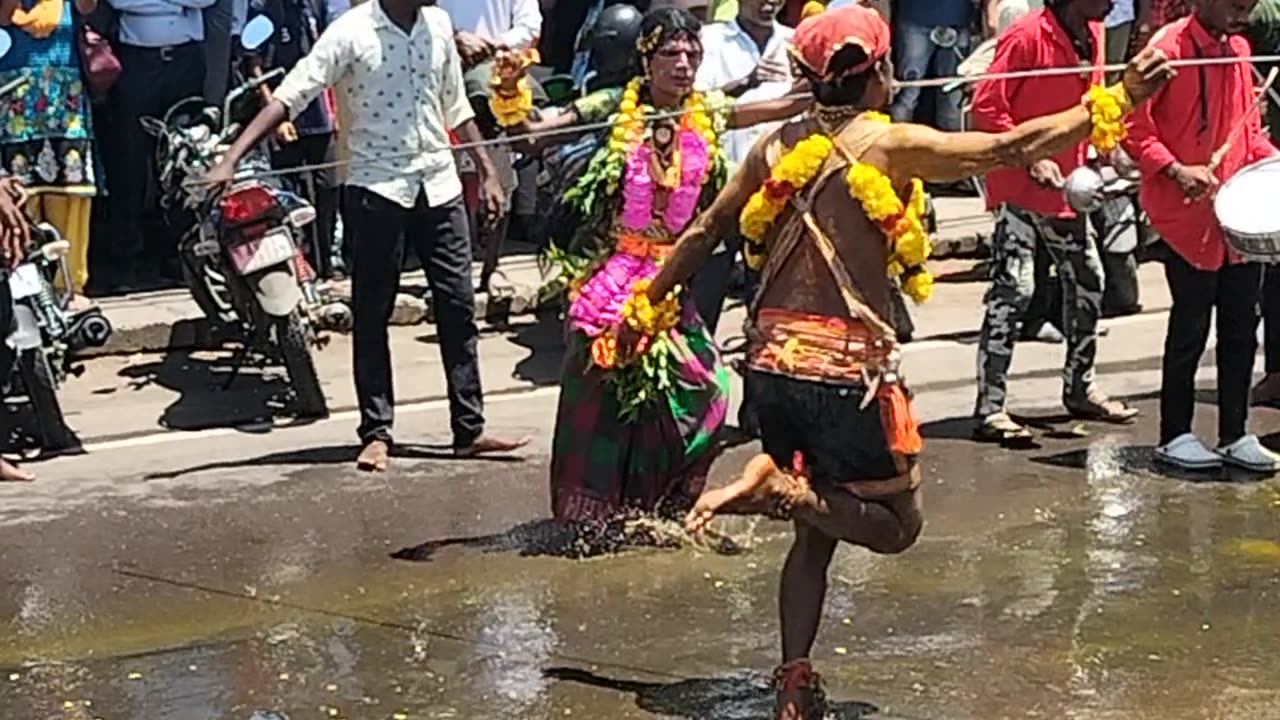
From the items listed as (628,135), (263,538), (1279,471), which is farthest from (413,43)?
(1279,471)

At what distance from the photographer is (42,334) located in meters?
9.57

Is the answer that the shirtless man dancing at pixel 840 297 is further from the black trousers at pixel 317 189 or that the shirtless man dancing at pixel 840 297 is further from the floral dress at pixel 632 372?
the black trousers at pixel 317 189

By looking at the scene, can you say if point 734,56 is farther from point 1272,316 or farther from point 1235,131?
point 1272,316

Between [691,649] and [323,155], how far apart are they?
5.92m

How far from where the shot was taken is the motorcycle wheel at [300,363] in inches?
396

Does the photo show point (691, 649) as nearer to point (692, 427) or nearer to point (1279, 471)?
point (692, 427)

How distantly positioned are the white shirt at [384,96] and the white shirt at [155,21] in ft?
8.50

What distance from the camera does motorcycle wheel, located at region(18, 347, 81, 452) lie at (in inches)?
368

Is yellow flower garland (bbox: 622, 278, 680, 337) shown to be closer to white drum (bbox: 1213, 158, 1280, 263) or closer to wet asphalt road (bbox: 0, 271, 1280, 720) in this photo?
wet asphalt road (bbox: 0, 271, 1280, 720)

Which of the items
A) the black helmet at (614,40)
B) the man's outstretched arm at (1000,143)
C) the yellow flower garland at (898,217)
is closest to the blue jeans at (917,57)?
the black helmet at (614,40)

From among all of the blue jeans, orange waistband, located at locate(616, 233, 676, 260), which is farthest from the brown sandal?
the blue jeans

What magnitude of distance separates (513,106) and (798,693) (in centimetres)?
329

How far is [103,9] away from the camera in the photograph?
37.5 feet

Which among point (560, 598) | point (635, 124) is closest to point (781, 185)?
point (560, 598)
